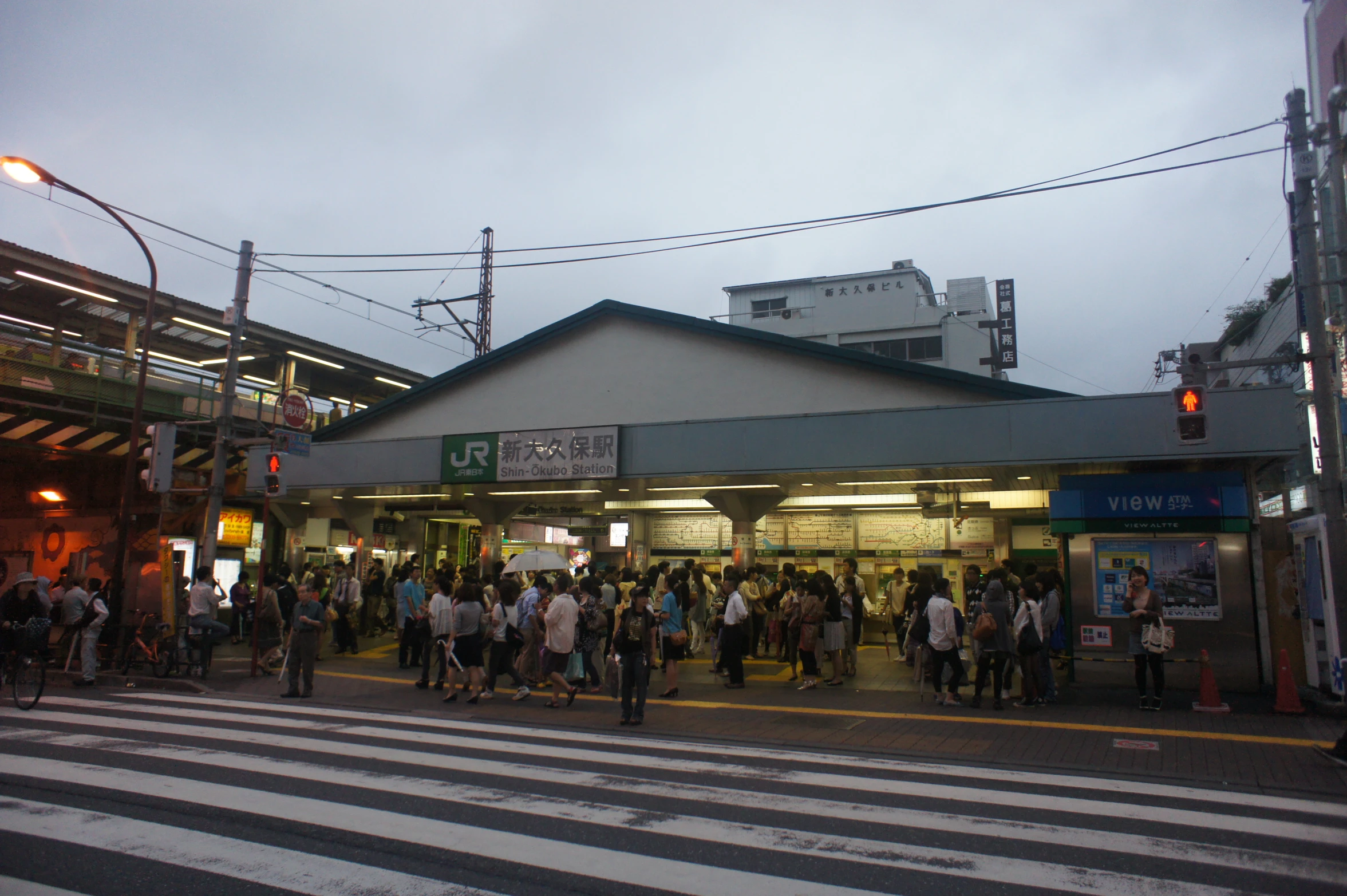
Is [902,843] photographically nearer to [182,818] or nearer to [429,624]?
[182,818]

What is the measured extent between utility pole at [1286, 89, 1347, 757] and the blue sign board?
1.29 m

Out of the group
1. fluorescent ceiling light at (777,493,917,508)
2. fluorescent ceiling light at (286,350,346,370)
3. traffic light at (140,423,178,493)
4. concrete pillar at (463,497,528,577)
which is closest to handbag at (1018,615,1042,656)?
fluorescent ceiling light at (777,493,917,508)

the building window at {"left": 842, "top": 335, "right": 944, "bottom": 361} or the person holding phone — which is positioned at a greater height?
the building window at {"left": 842, "top": 335, "right": 944, "bottom": 361}

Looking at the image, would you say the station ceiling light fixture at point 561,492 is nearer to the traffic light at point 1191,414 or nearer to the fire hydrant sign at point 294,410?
the fire hydrant sign at point 294,410

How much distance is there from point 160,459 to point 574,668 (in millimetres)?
8850

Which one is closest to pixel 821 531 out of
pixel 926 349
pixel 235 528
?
pixel 235 528

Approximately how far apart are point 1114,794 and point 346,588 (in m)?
15.2

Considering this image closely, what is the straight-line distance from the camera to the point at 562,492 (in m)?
18.8

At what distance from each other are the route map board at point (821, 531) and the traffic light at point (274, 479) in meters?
11.5

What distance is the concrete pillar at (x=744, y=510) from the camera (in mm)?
17156

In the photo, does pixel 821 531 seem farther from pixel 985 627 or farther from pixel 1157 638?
pixel 1157 638

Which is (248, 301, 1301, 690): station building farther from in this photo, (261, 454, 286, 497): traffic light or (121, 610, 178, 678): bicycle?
(121, 610, 178, 678): bicycle

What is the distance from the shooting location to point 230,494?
898 inches

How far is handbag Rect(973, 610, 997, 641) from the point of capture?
1117cm
